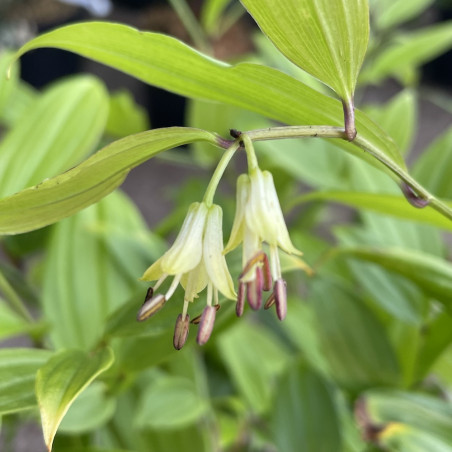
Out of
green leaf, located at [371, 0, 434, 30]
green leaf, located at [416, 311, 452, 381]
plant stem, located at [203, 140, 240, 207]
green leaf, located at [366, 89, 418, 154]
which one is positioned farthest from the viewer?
green leaf, located at [371, 0, 434, 30]

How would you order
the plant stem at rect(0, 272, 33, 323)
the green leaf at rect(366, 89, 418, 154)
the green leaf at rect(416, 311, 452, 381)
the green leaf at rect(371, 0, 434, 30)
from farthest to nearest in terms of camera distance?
1. the green leaf at rect(371, 0, 434, 30)
2. the green leaf at rect(366, 89, 418, 154)
3. the green leaf at rect(416, 311, 452, 381)
4. the plant stem at rect(0, 272, 33, 323)

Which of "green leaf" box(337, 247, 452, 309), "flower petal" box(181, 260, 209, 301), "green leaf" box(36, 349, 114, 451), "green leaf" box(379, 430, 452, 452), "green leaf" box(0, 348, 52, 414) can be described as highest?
"flower petal" box(181, 260, 209, 301)

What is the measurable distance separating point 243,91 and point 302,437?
13.6 inches

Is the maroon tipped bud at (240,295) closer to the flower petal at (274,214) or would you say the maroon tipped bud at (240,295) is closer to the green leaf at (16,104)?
the flower petal at (274,214)

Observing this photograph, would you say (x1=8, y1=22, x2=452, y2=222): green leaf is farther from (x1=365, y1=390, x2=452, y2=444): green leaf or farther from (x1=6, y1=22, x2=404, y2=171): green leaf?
(x1=365, y1=390, x2=452, y2=444): green leaf

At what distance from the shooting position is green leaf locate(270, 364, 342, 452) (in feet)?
1.60

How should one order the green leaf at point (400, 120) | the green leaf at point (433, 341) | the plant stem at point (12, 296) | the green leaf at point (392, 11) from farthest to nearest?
1. the green leaf at point (392, 11)
2. the green leaf at point (400, 120)
3. the green leaf at point (433, 341)
4. the plant stem at point (12, 296)

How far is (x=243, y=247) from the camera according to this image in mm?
222

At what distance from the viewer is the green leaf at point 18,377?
0.26 meters

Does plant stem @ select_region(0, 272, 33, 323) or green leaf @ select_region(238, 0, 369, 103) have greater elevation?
green leaf @ select_region(238, 0, 369, 103)

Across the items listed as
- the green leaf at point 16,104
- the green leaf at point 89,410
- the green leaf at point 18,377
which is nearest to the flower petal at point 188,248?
the green leaf at point 18,377

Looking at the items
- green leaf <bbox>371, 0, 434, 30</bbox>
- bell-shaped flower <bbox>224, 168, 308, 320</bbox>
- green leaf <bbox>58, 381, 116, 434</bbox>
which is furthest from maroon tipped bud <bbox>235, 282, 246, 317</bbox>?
green leaf <bbox>371, 0, 434, 30</bbox>

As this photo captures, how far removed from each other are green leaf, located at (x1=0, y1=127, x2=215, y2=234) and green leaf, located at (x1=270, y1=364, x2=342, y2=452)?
1.09ft

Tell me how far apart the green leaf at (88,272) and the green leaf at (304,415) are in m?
0.16
